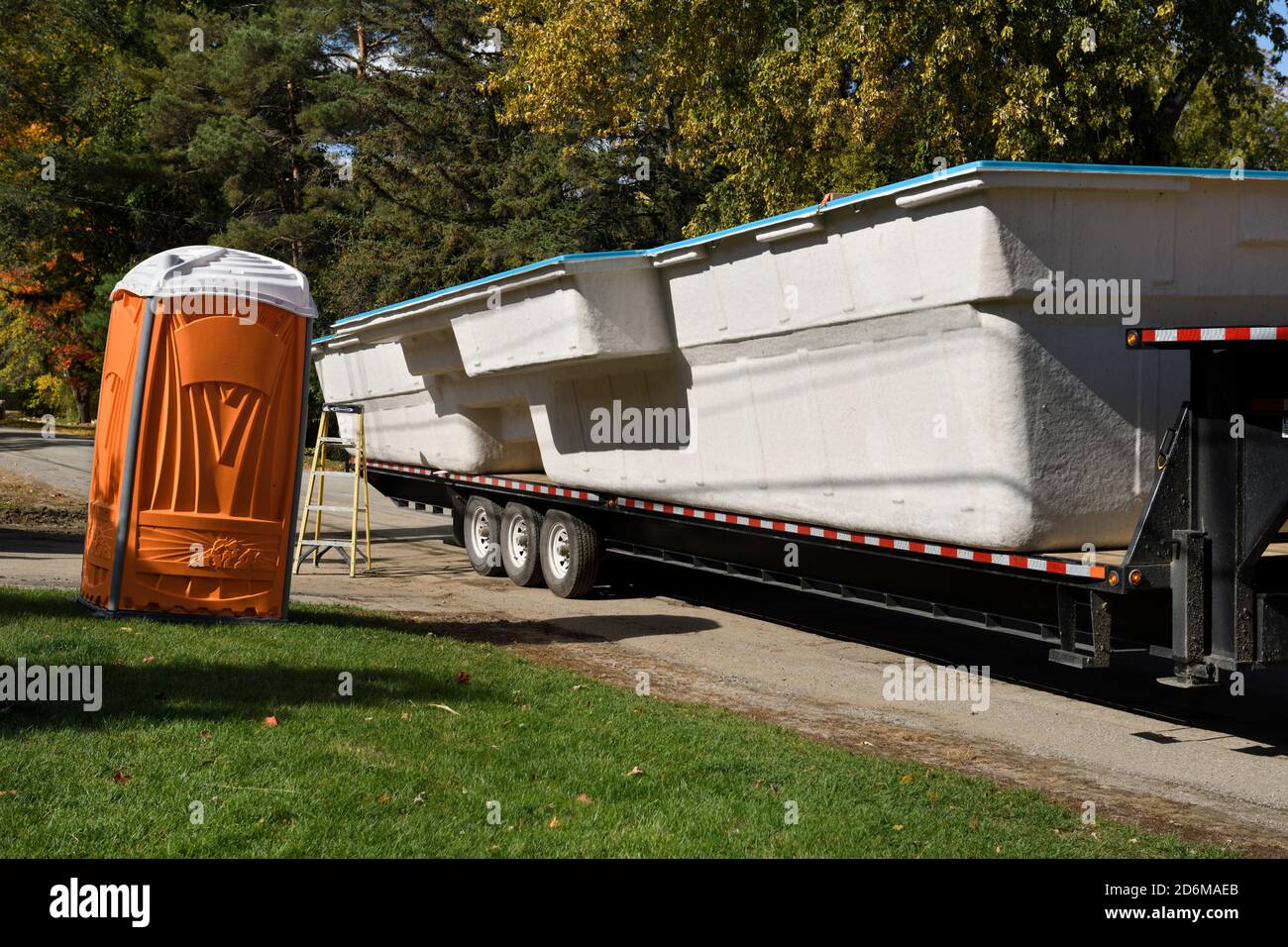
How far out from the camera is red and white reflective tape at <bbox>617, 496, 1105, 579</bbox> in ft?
25.3

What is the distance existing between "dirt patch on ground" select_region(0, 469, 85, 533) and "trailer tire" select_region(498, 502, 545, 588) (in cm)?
725

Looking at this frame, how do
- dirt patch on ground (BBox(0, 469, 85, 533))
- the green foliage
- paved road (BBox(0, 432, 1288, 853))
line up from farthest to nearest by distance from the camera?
1. dirt patch on ground (BBox(0, 469, 85, 533))
2. the green foliage
3. paved road (BBox(0, 432, 1288, 853))

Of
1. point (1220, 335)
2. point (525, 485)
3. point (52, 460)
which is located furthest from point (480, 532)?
point (52, 460)

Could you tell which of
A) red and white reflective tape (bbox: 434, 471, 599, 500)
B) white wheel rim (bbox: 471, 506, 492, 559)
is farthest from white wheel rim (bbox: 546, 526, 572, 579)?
white wheel rim (bbox: 471, 506, 492, 559)

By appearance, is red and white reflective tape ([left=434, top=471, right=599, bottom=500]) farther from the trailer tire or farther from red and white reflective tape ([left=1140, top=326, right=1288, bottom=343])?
red and white reflective tape ([left=1140, top=326, right=1288, bottom=343])

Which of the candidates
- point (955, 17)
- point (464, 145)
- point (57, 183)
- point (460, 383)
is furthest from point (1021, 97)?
point (57, 183)

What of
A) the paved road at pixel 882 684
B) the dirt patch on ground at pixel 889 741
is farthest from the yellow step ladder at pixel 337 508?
the dirt patch on ground at pixel 889 741

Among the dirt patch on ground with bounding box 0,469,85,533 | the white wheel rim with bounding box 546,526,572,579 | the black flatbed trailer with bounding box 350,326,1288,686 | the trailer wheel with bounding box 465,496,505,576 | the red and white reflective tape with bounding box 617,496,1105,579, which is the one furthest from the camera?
the dirt patch on ground with bounding box 0,469,85,533

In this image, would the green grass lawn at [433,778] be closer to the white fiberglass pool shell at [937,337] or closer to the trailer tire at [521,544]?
the white fiberglass pool shell at [937,337]

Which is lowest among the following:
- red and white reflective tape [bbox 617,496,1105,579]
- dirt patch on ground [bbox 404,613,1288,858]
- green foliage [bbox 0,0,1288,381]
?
dirt patch on ground [bbox 404,613,1288,858]

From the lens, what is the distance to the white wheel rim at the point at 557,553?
45.8ft

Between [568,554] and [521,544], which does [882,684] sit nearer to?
[568,554]
